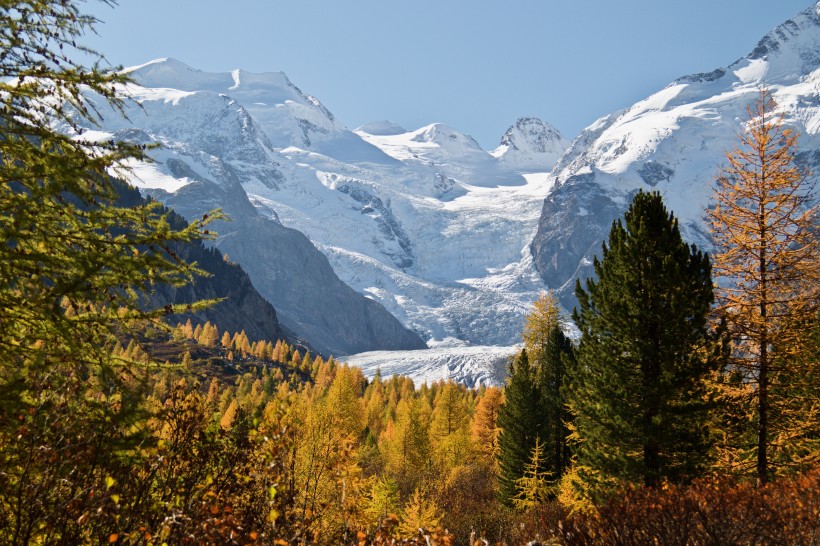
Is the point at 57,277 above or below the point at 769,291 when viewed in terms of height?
above

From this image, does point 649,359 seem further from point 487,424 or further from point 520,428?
point 487,424

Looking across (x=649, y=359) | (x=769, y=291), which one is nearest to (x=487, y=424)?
(x=649, y=359)

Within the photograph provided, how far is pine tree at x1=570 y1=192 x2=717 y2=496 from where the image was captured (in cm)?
1439

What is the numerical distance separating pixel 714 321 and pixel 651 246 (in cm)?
238

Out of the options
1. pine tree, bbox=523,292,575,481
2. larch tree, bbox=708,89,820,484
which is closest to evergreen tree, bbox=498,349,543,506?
pine tree, bbox=523,292,575,481

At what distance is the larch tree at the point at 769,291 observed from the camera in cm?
1384

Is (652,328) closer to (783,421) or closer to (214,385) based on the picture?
(783,421)

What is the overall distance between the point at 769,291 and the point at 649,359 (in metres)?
3.15

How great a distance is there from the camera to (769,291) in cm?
1395

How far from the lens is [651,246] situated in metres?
15.1

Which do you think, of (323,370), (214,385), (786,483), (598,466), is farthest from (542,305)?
(323,370)

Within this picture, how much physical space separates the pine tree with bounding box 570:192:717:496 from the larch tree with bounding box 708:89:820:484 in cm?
77

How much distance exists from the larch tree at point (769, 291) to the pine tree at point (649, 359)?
77cm

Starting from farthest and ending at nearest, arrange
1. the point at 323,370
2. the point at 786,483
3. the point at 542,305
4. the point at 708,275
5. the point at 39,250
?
the point at 323,370 < the point at 542,305 < the point at 708,275 < the point at 786,483 < the point at 39,250
